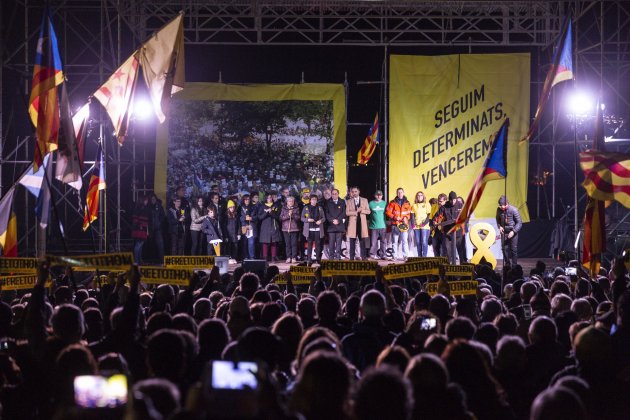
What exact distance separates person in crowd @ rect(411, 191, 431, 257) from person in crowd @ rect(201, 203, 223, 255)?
5159mm

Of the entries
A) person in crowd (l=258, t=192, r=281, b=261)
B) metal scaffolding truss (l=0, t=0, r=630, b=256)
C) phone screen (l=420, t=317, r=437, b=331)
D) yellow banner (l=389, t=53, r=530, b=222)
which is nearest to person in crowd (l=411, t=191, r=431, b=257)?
yellow banner (l=389, t=53, r=530, b=222)

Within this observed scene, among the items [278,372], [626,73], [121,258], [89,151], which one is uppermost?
[626,73]

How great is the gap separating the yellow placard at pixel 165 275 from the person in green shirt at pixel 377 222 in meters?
13.2

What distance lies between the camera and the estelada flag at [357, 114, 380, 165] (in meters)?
23.7

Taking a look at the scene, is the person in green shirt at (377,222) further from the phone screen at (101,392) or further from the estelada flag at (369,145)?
the phone screen at (101,392)

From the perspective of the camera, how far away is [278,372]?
15.9 feet

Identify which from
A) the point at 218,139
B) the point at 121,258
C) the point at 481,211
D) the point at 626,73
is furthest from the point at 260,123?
the point at 121,258

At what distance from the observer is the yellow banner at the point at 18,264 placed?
9375 mm

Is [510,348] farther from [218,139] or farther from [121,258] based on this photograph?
[218,139]

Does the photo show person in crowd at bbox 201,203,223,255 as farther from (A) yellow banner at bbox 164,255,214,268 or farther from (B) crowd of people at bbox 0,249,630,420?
(B) crowd of people at bbox 0,249,630,420

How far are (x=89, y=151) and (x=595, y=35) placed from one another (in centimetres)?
1532

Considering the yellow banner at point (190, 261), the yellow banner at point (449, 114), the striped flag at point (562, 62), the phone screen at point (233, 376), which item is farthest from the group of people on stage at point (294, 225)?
the phone screen at point (233, 376)

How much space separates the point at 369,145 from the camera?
2409cm

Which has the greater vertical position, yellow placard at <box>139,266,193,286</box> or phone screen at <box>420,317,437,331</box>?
yellow placard at <box>139,266,193,286</box>
